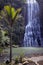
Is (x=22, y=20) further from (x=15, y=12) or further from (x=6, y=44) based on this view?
(x=6, y=44)

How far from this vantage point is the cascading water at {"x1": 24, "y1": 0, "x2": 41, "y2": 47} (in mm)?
11039

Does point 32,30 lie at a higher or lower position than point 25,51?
higher

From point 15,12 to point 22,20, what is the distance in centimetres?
55

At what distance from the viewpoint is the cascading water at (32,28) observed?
1104 cm

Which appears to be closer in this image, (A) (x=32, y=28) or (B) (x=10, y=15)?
(B) (x=10, y=15)

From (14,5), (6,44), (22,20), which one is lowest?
(6,44)

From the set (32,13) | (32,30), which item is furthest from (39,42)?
(32,13)

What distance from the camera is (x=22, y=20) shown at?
10883mm

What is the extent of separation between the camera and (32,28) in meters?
11.1

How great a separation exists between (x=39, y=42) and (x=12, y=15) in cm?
179

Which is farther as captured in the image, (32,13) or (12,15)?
(32,13)

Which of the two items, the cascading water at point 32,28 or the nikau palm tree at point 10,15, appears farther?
the cascading water at point 32,28

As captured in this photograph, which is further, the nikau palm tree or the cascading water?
the cascading water

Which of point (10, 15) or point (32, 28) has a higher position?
point (10, 15)
